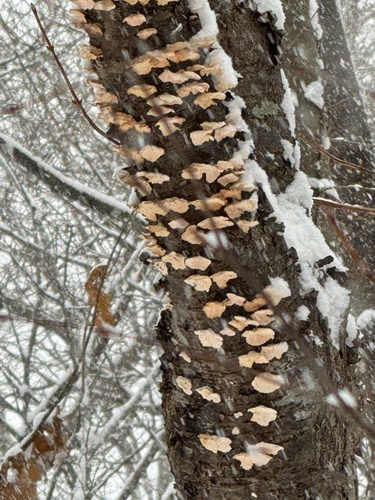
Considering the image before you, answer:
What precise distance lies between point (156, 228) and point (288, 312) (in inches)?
11.9

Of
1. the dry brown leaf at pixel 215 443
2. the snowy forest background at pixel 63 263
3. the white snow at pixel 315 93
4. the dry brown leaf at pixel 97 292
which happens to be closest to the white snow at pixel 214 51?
the dry brown leaf at pixel 215 443

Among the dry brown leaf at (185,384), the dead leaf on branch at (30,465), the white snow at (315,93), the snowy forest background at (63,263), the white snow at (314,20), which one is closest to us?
the dry brown leaf at (185,384)

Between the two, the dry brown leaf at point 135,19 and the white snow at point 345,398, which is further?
the white snow at point 345,398

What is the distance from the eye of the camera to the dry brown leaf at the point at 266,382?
1.13 meters

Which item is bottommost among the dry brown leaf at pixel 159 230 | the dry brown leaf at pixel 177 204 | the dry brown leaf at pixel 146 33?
the dry brown leaf at pixel 159 230

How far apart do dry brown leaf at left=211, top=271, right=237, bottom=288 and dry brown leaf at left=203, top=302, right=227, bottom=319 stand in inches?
1.4

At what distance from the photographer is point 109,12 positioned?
1.02 metres

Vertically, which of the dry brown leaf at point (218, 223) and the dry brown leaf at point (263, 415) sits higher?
the dry brown leaf at point (218, 223)

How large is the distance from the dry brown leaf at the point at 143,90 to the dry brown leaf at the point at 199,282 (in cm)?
34

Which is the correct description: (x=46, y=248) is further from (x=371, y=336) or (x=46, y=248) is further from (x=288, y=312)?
(x=288, y=312)

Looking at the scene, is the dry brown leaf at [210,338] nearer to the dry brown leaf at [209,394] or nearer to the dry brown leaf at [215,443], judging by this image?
the dry brown leaf at [209,394]

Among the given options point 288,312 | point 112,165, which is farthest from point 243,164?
point 112,165

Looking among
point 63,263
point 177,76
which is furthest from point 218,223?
point 63,263

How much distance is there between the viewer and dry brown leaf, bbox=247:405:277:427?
45.0 inches
